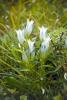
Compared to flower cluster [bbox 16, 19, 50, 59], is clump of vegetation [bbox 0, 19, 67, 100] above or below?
below

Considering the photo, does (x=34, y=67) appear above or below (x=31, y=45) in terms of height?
below

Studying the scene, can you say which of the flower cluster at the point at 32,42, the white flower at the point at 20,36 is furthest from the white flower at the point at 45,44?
the white flower at the point at 20,36

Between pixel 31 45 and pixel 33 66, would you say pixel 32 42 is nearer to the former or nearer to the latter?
pixel 31 45

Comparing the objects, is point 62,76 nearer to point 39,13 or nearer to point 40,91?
point 40,91

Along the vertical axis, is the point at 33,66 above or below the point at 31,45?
below

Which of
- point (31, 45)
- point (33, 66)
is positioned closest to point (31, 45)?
point (31, 45)

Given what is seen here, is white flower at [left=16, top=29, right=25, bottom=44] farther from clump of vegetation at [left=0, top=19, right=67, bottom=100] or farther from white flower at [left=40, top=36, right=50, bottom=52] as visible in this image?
white flower at [left=40, top=36, right=50, bottom=52]

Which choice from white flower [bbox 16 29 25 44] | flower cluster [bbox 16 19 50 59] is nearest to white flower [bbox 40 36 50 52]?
flower cluster [bbox 16 19 50 59]

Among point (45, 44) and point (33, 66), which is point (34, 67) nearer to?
point (33, 66)

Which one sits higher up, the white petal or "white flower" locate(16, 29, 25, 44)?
"white flower" locate(16, 29, 25, 44)

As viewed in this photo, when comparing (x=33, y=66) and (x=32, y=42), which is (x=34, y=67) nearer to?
(x=33, y=66)

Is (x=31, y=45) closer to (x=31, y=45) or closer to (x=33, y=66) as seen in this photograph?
(x=31, y=45)

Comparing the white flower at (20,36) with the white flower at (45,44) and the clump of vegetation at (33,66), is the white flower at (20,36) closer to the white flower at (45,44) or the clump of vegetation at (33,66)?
the clump of vegetation at (33,66)
